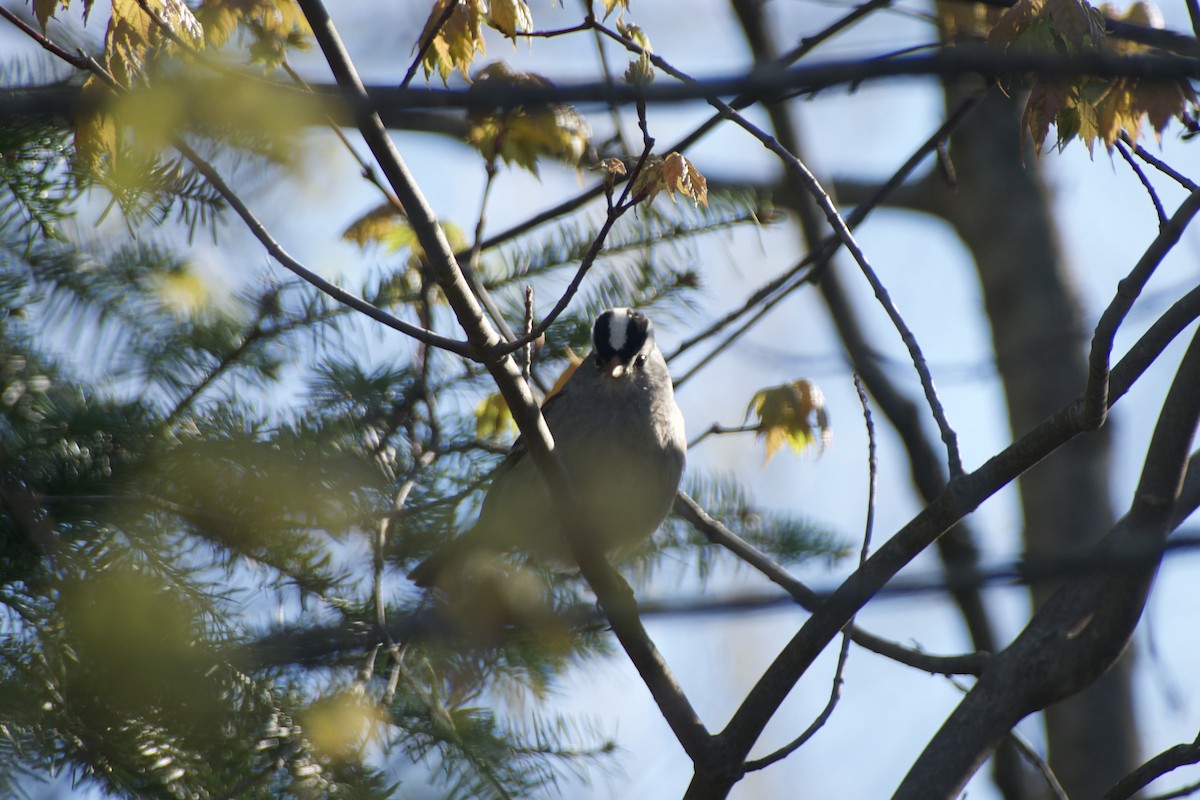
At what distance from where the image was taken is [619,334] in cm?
329

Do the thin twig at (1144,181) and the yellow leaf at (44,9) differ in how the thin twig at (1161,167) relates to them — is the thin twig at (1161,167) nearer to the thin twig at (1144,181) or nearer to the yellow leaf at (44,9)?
the thin twig at (1144,181)

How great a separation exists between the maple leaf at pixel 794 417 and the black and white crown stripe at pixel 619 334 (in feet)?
1.51

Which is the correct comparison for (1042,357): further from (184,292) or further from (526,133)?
(184,292)

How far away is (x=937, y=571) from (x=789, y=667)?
1.05m

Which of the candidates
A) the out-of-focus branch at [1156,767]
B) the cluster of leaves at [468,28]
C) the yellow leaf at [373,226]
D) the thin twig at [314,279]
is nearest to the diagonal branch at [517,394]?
the thin twig at [314,279]

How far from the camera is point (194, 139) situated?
192cm

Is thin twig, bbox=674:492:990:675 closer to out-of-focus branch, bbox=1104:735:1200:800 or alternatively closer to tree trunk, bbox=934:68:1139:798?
out-of-focus branch, bbox=1104:735:1200:800

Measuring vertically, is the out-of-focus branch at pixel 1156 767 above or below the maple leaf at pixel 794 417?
below

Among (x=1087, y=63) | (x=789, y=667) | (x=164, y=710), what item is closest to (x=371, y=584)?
(x=164, y=710)

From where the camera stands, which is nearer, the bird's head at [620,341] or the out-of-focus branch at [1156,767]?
the out-of-focus branch at [1156,767]

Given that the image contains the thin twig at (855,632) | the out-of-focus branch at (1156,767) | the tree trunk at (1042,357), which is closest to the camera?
the out-of-focus branch at (1156,767)

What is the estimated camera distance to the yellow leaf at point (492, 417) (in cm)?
326

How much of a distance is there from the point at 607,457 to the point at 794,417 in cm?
60

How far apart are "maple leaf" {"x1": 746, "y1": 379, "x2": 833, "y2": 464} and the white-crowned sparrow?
284 mm
